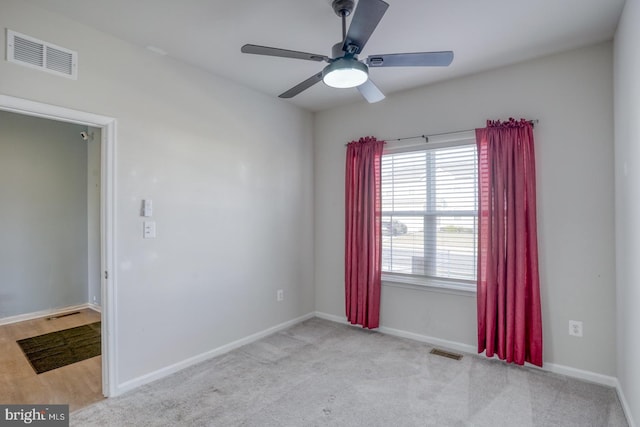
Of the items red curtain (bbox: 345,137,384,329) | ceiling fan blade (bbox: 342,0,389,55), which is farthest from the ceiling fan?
red curtain (bbox: 345,137,384,329)

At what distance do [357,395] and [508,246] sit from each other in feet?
5.69

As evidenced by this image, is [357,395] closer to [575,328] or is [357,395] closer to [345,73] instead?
[575,328]

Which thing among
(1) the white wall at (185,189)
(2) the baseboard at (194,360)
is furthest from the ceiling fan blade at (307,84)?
(2) the baseboard at (194,360)

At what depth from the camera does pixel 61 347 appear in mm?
3359

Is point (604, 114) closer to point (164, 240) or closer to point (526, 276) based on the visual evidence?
point (526, 276)

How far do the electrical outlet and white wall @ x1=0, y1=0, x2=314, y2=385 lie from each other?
2.68 meters

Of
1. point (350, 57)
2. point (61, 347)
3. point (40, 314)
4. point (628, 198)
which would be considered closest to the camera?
point (350, 57)

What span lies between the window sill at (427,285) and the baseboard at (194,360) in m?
1.24

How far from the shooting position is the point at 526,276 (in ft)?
9.34

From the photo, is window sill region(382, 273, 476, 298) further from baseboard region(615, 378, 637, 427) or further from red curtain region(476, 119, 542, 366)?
baseboard region(615, 378, 637, 427)

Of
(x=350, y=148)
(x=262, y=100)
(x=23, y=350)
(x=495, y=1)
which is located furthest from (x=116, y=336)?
(x=495, y=1)

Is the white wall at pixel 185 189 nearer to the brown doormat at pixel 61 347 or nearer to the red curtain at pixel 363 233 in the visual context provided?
the red curtain at pixel 363 233

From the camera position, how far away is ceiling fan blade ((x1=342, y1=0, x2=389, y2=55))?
1.57 m

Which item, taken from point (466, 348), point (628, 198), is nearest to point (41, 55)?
point (628, 198)
